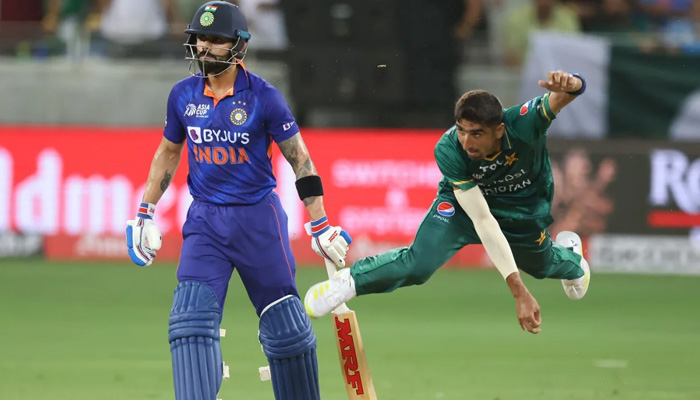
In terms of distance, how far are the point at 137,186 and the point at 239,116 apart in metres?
7.90

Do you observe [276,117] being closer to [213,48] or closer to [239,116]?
[239,116]

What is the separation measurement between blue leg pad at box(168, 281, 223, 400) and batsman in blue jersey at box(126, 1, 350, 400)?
49 mm

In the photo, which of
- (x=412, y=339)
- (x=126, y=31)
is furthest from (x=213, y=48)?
(x=126, y=31)

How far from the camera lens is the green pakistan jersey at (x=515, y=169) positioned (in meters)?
6.82

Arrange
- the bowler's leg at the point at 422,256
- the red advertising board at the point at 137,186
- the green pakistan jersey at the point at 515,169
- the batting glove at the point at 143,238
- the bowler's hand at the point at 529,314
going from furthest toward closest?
the red advertising board at the point at 137,186
the bowler's leg at the point at 422,256
the green pakistan jersey at the point at 515,169
the batting glove at the point at 143,238
the bowler's hand at the point at 529,314

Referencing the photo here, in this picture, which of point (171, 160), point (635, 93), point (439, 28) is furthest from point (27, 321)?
point (635, 93)

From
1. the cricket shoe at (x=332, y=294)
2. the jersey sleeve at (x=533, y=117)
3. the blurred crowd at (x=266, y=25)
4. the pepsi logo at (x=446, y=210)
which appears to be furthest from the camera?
the blurred crowd at (x=266, y=25)

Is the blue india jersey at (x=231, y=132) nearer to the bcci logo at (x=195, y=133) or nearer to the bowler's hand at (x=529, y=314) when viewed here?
the bcci logo at (x=195, y=133)

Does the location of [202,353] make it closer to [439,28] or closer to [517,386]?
[517,386]

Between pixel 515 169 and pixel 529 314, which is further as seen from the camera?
pixel 515 169

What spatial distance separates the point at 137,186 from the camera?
1384cm

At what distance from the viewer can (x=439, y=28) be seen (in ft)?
46.4

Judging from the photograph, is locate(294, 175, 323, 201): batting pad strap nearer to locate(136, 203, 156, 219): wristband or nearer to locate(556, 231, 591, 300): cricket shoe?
locate(136, 203, 156, 219): wristband

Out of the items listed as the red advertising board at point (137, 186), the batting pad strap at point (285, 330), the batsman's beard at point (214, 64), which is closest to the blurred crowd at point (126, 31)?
the red advertising board at point (137, 186)
